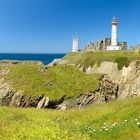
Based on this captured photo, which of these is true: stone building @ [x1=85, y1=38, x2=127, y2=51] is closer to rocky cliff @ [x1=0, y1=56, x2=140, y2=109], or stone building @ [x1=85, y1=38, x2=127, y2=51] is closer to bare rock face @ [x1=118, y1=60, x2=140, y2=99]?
rocky cliff @ [x1=0, y1=56, x2=140, y2=109]

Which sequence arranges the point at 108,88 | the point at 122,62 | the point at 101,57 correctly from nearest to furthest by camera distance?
1. the point at 108,88
2. the point at 122,62
3. the point at 101,57

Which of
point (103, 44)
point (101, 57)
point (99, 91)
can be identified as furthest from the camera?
point (103, 44)

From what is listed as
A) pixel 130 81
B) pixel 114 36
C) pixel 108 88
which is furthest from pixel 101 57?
pixel 114 36

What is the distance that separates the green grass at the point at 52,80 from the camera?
6306 cm

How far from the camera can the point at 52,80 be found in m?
68.2

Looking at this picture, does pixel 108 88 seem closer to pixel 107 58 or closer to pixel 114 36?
pixel 107 58

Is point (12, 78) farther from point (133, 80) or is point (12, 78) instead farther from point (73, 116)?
point (73, 116)

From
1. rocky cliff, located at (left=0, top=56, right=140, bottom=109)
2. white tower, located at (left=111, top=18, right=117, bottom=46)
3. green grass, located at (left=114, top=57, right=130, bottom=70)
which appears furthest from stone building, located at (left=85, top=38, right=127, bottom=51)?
green grass, located at (left=114, top=57, right=130, bottom=70)

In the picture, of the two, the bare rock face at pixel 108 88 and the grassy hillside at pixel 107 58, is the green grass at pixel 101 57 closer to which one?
the grassy hillside at pixel 107 58

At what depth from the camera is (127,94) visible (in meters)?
66.8

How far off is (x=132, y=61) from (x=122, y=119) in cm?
4927

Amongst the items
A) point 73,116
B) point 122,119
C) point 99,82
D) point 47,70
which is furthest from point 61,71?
point 122,119

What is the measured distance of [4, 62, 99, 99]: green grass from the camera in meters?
63.1

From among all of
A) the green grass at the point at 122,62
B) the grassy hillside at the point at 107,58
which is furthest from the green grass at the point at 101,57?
the green grass at the point at 122,62
